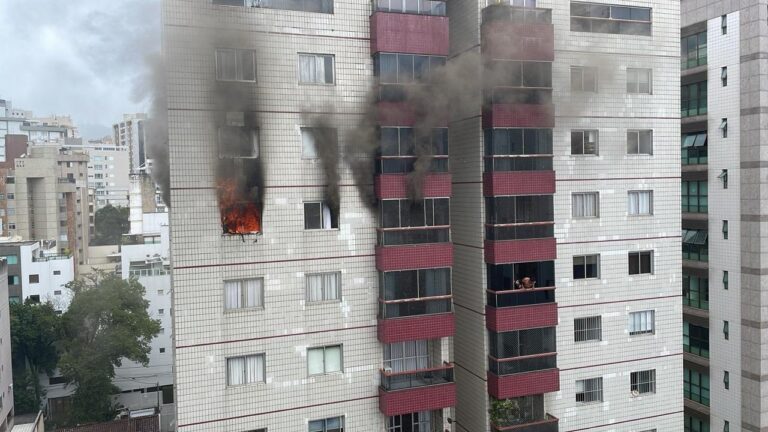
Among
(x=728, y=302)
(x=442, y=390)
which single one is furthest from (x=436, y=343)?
(x=728, y=302)

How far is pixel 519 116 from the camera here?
1741cm

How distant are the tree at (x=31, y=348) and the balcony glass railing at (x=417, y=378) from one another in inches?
1435

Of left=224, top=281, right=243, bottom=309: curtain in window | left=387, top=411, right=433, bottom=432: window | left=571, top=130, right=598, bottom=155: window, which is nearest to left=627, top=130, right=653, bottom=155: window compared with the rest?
left=571, top=130, right=598, bottom=155: window

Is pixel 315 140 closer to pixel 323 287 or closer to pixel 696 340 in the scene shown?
pixel 323 287

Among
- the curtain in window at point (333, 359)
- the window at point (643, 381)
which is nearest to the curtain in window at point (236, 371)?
the curtain in window at point (333, 359)

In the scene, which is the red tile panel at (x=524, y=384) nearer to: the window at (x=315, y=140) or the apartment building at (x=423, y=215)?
the apartment building at (x=423, y=215)

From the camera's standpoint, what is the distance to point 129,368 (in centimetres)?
4959

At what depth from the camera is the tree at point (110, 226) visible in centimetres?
8369

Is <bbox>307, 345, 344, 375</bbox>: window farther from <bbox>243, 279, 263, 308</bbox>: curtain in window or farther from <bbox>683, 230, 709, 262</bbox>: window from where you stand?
<bbox>683, 230, 709, 262</bbox>: window

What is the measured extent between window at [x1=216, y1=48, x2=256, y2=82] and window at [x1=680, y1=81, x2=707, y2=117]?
59.9 feet

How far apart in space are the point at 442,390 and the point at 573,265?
5.56m

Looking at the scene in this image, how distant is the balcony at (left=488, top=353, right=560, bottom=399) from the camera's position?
57.3ft

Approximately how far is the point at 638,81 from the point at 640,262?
5.64 meters

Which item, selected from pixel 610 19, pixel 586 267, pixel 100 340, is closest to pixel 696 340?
pixel 586 267
